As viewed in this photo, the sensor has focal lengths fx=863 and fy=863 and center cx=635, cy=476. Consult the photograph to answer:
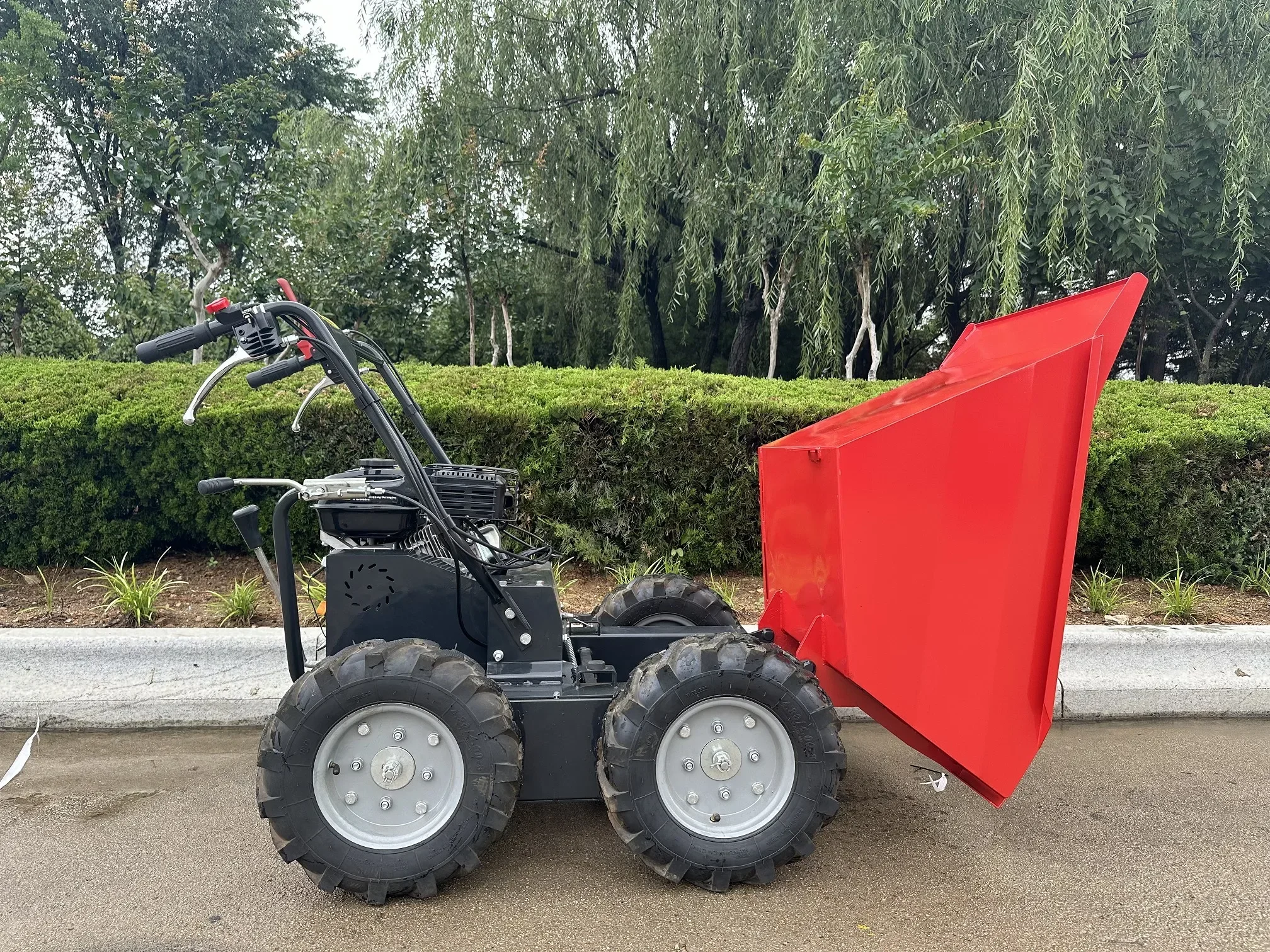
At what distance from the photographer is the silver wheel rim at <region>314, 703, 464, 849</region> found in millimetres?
2482

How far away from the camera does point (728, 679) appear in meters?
2.52

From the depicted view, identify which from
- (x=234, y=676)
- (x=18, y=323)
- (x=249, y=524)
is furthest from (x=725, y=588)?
(x=18, y=323)

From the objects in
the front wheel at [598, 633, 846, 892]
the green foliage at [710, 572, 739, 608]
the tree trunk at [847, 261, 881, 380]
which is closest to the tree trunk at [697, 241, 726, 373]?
the tree trunk at [847, 261, 881, 380]

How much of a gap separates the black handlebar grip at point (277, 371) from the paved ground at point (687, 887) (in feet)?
4.83

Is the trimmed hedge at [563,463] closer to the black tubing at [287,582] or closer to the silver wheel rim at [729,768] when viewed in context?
the black tubing at [287,582]

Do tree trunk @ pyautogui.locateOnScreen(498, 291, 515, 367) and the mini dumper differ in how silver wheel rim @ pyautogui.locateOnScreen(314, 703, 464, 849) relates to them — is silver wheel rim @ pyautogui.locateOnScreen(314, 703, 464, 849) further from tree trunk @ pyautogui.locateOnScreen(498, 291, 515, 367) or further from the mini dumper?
→ tree trunk @ pyautogui.locateOnScreen(498, 291, 515, 367)

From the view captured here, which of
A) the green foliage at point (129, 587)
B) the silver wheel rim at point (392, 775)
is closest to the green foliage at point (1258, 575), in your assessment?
the silver wheel rim at point (392, 775)

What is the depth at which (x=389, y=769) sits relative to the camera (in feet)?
8.19

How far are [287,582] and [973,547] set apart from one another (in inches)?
85.5

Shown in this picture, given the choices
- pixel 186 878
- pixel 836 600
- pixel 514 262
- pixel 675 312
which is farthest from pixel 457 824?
pixel 675 312

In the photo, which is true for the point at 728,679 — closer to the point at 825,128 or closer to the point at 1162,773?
the point at 1162,773

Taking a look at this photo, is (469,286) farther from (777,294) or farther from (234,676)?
(234,676)

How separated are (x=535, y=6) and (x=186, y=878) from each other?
33.0 feet

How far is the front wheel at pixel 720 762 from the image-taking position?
248 centimetres
